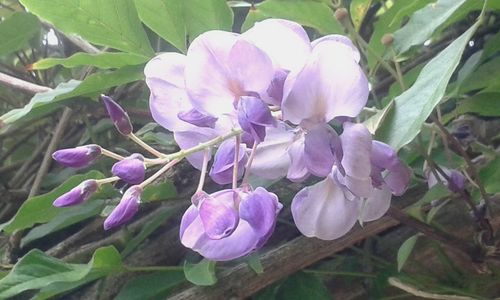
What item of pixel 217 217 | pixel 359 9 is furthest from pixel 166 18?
pixel 217 217

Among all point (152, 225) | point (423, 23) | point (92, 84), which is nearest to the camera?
point (423, 23)

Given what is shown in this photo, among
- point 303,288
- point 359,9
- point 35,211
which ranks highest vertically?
point 359,9

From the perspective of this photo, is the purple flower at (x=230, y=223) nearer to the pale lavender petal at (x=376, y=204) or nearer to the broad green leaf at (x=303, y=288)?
the pale lavender petal at (x=376, y=204)

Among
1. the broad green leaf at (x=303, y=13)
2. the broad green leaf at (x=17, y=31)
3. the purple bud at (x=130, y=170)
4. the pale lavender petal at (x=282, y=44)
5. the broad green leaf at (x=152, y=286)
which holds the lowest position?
the broad green leaf at (x=152, y=286)

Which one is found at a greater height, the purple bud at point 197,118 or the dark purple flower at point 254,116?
the dark purple flower at point 254,116

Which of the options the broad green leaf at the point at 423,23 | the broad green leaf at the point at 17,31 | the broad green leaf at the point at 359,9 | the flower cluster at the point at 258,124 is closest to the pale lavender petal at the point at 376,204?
the flower cluster at the point at 258,124

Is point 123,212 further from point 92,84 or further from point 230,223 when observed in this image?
point 92,84

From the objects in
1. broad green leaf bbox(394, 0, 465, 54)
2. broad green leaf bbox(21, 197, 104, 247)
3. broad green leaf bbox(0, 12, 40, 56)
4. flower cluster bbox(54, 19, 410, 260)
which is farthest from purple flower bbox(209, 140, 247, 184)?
broad green leaf bbox(0, 12, 40, 56)
